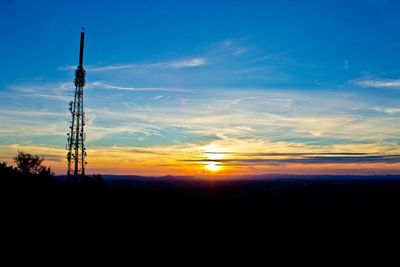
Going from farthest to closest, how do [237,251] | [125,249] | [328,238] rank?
[328,238], [237,251], [125,249]

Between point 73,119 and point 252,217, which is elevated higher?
point 73,119

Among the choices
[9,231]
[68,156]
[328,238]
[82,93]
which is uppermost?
[82,93]

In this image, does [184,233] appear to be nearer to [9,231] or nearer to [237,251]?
[237,251]

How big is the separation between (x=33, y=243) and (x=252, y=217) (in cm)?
2629

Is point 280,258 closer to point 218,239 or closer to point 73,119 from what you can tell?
point 218,239

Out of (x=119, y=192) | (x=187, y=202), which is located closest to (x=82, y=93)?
(x=119, y=192)

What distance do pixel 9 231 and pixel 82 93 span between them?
27337mm

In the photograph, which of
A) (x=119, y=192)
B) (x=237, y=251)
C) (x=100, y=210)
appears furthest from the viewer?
(x=119, y=192)

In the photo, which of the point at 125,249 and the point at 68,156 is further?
the point at 68,156

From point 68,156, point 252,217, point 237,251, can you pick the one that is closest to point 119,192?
point 68,156

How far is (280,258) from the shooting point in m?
28.9

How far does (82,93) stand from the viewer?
161ft

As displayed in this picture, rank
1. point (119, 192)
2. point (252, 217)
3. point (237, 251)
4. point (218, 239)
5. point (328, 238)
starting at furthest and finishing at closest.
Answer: point (119, 192), point (252, 217), point (328, 238), point (218, 239), point (237, 251)

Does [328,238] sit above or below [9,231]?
below
